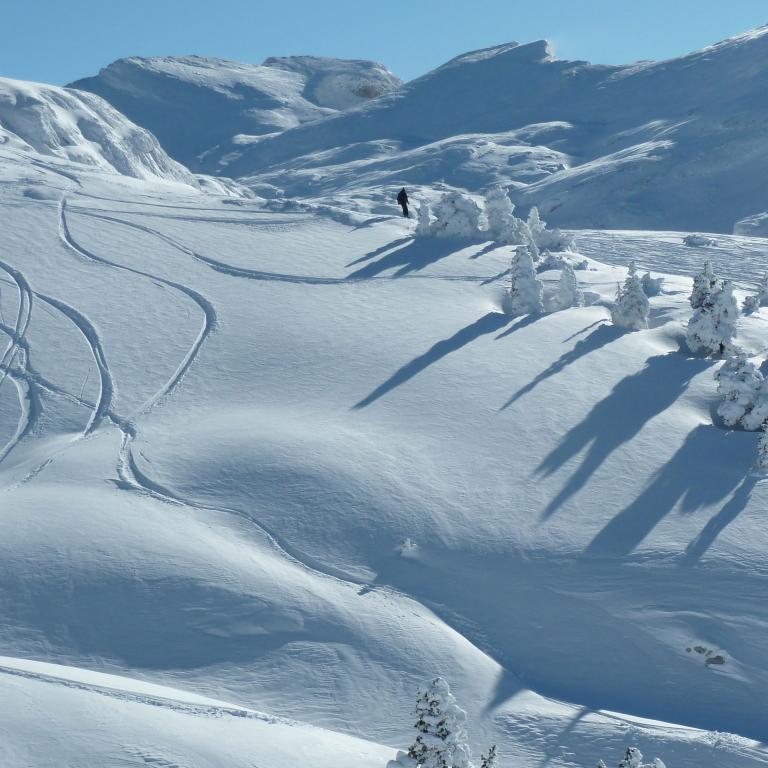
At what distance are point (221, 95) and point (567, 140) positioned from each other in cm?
6392

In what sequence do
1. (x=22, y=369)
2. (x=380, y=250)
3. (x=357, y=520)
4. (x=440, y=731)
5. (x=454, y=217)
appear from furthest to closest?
(x=454, y=217)
(x=380, y=250)
(x=22, y=369)
(x=357, y=520)
(x=440, y=731)

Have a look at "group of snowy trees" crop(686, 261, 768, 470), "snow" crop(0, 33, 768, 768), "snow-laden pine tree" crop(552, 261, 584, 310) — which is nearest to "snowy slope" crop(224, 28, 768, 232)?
"snow-laden pine tree" crop(552, 261, 584, 310)

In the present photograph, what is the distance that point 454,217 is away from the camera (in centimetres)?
4025

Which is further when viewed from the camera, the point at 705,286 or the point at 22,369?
the point at 705,286

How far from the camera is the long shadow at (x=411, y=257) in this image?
119 feet

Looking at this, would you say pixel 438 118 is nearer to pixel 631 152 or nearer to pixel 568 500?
pixel 631 152

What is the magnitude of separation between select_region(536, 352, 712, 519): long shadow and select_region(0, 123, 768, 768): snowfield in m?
0.09

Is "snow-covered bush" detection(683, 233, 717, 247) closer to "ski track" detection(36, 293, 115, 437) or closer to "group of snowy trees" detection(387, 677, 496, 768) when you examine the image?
"ski track" detection(36, 293, 115, 437)

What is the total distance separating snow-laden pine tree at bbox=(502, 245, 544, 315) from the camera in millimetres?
32406

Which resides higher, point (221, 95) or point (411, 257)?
point (221, 95)

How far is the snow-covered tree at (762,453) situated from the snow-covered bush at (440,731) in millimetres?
14329

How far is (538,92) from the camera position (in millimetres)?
138000

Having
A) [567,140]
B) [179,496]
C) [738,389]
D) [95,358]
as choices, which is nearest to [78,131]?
[95,358]

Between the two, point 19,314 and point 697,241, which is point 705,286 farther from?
point 697,241
